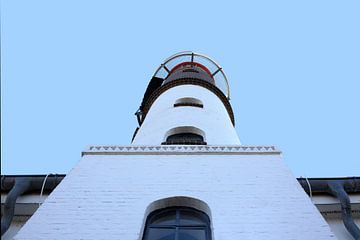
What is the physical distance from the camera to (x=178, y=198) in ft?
20.9

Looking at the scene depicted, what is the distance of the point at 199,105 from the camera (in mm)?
13953

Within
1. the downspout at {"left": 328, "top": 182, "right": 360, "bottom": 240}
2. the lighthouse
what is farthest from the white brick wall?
the lighthouse

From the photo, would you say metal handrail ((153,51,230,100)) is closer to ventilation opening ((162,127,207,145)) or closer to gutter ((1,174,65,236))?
ventilation opening ((162,127,207,145))

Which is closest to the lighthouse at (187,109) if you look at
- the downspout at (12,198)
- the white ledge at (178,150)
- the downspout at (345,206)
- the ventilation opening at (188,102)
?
the ventilation opening at (188,102)

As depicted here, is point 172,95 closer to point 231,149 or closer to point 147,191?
point 231,149

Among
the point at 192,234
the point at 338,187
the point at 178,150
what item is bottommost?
the point at 192,234

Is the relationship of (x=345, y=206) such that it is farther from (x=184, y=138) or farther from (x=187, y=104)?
(x=187, y=104)

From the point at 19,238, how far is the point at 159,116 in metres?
8.08

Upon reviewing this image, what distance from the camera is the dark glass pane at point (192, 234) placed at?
5691 mm

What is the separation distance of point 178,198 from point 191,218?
1.17ft

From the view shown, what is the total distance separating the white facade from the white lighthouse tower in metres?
2.87

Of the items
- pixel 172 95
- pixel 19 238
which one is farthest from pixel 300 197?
pixel 172 95

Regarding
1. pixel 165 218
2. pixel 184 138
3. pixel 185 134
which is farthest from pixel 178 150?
pixel 185 134

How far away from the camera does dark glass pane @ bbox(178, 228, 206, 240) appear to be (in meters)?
5.69
